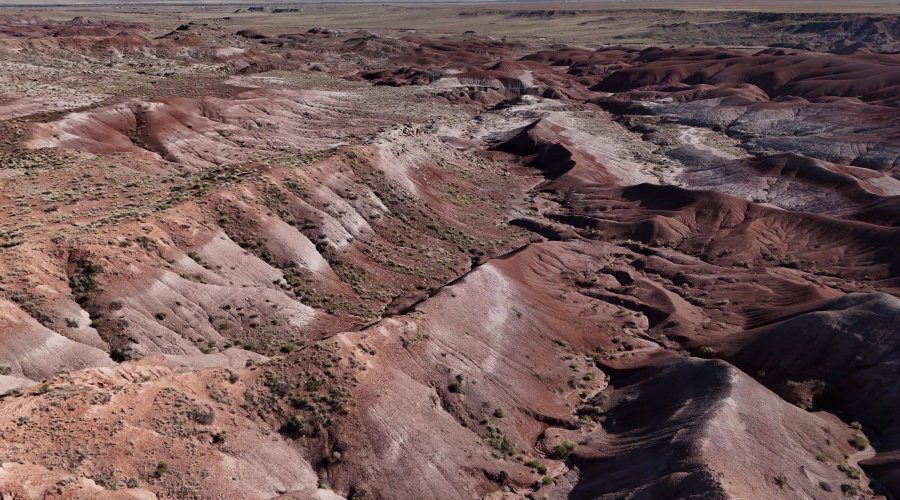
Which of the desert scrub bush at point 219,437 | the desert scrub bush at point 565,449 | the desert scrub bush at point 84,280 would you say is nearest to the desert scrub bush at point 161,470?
the desert scrub bush at point 219,437

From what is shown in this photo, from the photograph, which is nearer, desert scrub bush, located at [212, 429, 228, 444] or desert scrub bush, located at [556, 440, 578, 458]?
desert scrub bush, located at [212, 429, 228, 444]

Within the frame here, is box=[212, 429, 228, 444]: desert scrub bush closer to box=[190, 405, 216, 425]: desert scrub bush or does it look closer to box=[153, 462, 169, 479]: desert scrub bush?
box=[190, 405, 216, 425]: desert scrub bush

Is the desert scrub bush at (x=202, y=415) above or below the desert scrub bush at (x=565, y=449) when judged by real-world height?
above

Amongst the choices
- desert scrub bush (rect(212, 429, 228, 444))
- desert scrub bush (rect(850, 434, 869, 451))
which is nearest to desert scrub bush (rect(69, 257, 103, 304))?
desert scrub bush (rect(212, 429, 228, 444))

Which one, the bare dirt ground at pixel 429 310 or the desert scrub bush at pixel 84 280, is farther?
the desert scrub bush at pixel 84 280

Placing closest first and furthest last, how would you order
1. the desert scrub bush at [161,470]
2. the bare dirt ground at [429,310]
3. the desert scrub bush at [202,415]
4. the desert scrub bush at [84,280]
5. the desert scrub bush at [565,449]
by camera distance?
the desert scrub bush at [161,470], the desert scrub bush at [202,415], the bare dirt ground at [429,310], the desert scrub bush at [565,449], the desert scrub bush at [84,280]

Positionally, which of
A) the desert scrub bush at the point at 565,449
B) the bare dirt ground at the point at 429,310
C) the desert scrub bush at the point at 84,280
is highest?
the desert scrub bush at the point at 84,280

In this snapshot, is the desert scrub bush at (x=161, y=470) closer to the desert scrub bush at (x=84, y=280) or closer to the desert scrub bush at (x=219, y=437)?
the desert scrub bush at (x=219, y=437)
